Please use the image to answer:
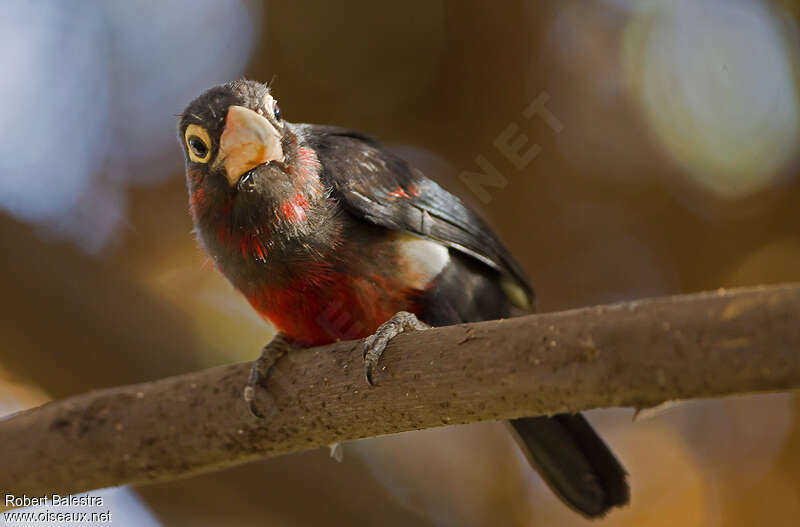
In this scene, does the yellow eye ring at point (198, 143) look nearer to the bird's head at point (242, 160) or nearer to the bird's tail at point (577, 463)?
the bird's head at point (242, 160)

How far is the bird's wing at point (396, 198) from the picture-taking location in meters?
2.64

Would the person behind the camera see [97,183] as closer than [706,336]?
No

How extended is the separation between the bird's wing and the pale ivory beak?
291 millimetres

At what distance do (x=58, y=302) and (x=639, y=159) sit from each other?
110 inches

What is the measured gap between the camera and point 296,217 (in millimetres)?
2461

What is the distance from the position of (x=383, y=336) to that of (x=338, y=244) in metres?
0.43

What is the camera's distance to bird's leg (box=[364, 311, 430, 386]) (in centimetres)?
216

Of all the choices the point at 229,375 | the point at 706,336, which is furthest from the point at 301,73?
the point at 706,336

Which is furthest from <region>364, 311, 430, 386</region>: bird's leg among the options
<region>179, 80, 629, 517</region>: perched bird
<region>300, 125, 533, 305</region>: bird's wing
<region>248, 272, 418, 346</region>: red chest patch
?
<region>300, 125, 533, 305</region>: bird's wing

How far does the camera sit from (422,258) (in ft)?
8.75

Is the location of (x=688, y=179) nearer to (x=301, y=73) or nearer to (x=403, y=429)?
(x=301, y=73)

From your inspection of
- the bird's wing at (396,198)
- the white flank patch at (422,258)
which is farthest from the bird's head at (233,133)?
the white flank patch at (422,258)

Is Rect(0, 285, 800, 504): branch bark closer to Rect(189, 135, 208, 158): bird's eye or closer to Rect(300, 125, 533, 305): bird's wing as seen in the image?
Rect(300, 125, 533, 305): bird's wing

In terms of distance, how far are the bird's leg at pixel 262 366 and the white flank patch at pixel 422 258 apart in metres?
0.48
